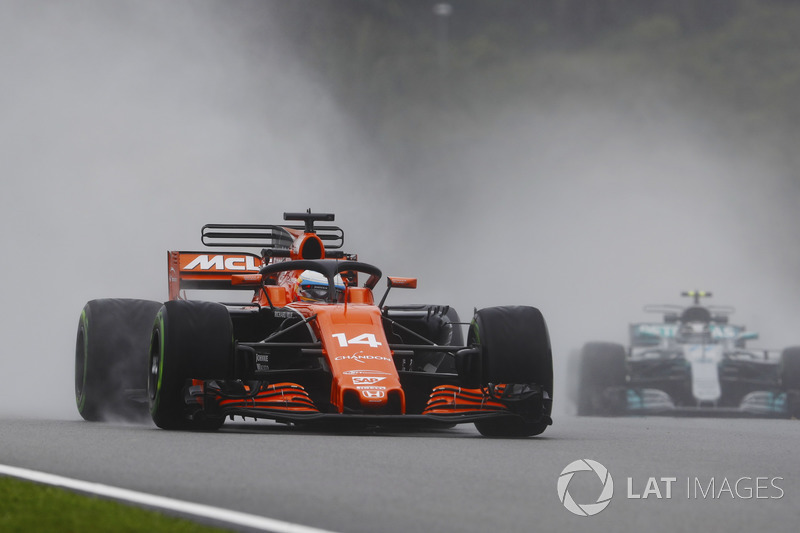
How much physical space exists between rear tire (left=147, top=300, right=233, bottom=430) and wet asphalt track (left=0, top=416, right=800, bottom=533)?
31 cm

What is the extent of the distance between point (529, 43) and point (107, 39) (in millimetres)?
12009

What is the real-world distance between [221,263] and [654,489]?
923 cm

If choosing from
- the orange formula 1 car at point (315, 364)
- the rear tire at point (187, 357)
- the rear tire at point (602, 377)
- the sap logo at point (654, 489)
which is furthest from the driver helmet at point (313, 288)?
the rear tire at point (602, 377)

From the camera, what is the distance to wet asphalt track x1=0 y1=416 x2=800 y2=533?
5.51m

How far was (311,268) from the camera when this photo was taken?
473 inches

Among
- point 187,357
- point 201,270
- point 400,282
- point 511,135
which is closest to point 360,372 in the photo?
point 187,357

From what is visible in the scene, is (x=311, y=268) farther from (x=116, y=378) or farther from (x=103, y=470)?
(x=103, y=470)

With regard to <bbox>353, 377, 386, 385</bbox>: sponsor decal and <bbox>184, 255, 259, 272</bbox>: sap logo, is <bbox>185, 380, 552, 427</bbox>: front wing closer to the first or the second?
<bbox>353, 377, 386, 385</bbox>: sponsor decal

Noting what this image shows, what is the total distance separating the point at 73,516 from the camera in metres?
5.41

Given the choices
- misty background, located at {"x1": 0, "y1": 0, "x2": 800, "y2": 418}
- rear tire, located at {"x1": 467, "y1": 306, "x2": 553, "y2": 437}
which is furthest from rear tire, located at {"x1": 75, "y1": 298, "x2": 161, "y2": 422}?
misty background, located at {"x1": 0, "y1": 0, "x2": 800, "y2": 418}

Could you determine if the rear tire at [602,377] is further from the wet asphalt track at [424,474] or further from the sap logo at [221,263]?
the wet asphalt track at [424,474]

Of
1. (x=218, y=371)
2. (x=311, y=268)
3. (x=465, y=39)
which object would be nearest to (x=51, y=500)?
(x=218, y=371)

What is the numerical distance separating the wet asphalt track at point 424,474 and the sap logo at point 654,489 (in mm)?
30

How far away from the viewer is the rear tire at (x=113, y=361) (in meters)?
12.3
